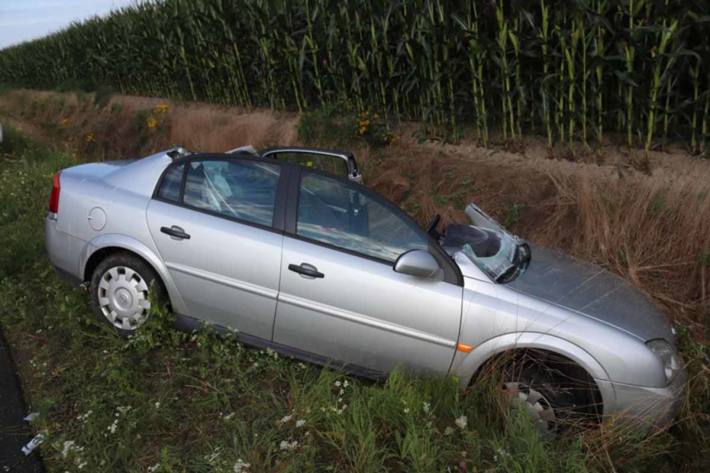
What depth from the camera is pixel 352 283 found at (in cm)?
338

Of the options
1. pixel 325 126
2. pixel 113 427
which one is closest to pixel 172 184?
pixel 113 427

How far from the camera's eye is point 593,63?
6.28 meters

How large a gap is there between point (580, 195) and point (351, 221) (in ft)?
9.64

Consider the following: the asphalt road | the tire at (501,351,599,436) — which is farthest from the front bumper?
the asphalt road

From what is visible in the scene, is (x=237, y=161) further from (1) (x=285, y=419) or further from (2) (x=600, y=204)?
(2) (x=600, y=204)

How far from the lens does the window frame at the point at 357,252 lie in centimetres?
Result: 334

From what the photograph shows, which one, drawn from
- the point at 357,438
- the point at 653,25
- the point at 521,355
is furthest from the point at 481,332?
the point at 653,25

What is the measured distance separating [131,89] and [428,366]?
17.2 m

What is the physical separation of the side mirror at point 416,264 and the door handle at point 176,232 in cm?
143

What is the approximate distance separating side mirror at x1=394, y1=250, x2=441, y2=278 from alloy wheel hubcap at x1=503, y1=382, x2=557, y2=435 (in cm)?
77

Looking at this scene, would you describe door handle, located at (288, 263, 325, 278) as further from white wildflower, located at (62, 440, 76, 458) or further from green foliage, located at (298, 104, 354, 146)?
green foliage, located at (298, 104, 354, 146)

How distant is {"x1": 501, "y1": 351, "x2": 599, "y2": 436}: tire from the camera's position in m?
3.15

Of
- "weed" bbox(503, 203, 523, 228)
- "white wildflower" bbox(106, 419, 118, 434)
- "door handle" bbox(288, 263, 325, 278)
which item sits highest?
"door handle" bbox(288, 263, 325, 278)

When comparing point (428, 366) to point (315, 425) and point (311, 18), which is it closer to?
point (315, 425)
